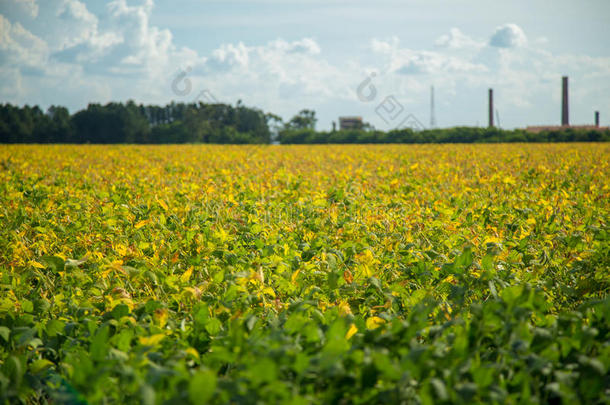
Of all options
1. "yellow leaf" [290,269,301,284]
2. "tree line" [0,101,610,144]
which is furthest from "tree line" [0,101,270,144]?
"yellow leaf" [290,269,301,284]

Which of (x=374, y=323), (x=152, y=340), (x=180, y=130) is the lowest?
(x=374, y=323)

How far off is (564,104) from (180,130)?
45789 mm

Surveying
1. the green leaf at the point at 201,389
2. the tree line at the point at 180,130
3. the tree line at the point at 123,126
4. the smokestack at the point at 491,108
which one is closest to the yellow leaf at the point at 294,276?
the green leaf at the point at 201,389

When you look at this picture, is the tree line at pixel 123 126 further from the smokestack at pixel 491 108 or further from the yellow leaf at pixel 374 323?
the yellow leaf at pixel 374 323

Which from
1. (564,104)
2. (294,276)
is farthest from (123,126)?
(294,276)

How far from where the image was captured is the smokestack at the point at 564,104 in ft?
185

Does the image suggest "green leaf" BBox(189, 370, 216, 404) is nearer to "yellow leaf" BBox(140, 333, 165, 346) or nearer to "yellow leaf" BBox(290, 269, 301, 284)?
"yellow leaf" BBox(140, 333, 165, 346)

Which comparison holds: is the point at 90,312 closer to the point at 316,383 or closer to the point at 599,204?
the point at 316,383

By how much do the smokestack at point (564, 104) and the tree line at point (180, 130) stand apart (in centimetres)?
2260

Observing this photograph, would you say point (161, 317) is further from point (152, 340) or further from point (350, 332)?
point (350, 332)

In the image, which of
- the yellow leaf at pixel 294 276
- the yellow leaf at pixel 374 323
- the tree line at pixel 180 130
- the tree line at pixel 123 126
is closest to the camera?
the yellow leaf at pixel 374 323

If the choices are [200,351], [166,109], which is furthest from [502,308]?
[166,109]

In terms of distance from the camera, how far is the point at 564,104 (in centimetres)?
5681

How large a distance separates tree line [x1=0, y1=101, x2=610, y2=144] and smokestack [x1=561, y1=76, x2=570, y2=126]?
2260 centimetres
